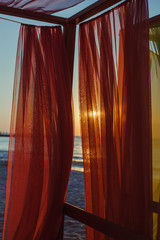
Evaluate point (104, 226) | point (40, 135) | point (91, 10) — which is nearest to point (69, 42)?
point (91, 10)

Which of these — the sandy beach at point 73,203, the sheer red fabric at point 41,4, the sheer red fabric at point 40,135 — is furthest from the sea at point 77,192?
the sheer red fabric at point 41,4

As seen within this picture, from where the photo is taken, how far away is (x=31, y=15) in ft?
6.93

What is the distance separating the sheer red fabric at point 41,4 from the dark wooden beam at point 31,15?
3cm

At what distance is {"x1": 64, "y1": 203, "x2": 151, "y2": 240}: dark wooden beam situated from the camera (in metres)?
1.62

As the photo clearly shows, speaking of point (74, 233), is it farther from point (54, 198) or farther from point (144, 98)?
point (144, 98)

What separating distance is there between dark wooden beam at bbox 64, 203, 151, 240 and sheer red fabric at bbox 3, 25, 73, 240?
0.16m

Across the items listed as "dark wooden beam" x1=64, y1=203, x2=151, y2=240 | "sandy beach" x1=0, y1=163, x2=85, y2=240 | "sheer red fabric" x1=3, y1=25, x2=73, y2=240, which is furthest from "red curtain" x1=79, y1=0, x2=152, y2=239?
"sandy beach" x1=0, y1=163, x2=85, y2=240

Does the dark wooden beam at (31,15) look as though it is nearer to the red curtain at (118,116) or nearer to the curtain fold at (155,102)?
the red curtain at (118,116)

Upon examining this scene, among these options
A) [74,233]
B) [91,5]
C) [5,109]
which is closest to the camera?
[91,5]

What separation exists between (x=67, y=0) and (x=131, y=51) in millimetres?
610

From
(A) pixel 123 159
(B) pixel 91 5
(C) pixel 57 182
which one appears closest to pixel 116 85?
(A) pixel 123 159

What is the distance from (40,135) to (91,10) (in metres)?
0.97

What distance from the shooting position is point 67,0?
6.38 feet

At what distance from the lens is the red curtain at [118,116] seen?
5.37ft
